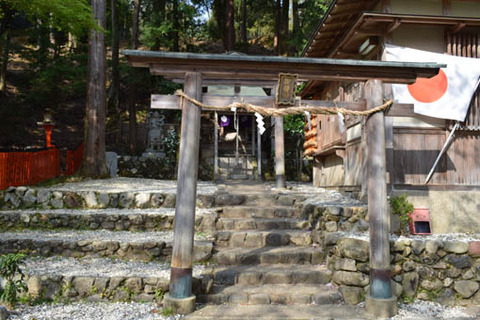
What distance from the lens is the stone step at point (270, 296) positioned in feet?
18.2

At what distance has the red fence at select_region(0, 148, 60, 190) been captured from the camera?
9383 mm

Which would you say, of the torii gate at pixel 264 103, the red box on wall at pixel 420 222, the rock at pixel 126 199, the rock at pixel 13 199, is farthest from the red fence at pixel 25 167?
the red box on wall at pixel 420 222

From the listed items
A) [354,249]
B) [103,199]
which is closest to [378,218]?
[354,249]

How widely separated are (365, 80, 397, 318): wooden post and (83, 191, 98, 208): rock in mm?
6975

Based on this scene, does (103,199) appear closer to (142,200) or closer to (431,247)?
(142,200)

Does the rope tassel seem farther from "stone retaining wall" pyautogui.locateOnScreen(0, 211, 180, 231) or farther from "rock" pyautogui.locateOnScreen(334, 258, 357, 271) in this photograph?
"stone retaining wall" pyautogui.locateOnScreen(0, 211, 180, 231)

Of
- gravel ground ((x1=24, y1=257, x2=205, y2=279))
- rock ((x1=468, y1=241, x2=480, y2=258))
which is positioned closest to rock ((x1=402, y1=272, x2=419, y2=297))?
rock ((x1=468, y1=241, x2=480, y2=258))

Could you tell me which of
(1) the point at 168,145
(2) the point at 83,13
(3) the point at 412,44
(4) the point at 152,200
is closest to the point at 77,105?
(1) the point at 168,145

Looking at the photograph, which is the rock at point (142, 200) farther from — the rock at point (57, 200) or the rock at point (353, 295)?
the rock at point (353, 295)

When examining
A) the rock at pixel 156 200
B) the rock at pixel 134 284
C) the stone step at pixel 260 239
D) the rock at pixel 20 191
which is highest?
the rock at pixel 20 191

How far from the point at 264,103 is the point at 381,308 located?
145 inches

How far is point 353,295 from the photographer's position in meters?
5.63

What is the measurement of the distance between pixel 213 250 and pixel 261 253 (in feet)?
3.20

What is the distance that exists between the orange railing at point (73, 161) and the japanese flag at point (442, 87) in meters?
11.1
